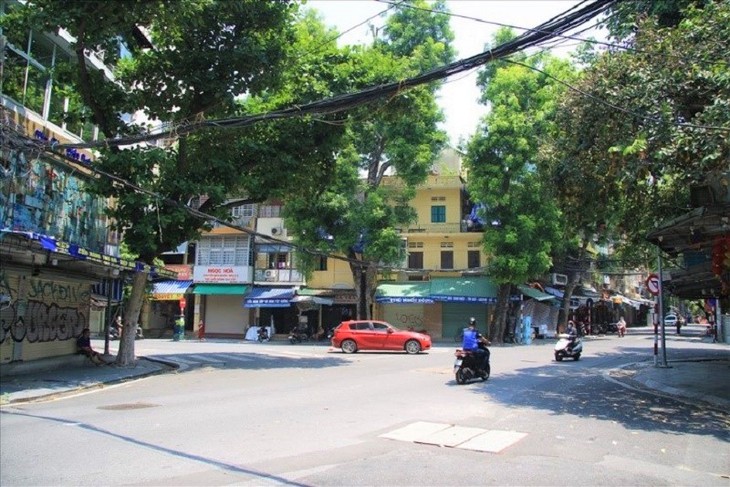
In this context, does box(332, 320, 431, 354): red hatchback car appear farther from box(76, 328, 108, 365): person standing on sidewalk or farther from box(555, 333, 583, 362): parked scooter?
box(76, 328, 108, 365): person standing on sidewalk

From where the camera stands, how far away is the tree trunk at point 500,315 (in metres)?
34.8

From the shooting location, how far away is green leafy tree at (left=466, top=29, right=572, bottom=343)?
3228 cm

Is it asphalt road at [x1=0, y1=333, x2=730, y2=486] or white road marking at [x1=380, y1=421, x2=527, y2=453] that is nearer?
asphalt road at [x1=0, y1=333, x2=730, y2=486]

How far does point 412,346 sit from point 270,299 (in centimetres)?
1351

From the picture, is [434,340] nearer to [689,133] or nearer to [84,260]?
[84,260]

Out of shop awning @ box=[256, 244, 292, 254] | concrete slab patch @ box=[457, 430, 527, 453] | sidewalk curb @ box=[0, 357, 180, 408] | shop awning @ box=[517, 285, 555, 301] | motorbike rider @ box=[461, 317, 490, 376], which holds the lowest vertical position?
sidewalk curb @ box=[0, 357, 180, 408]

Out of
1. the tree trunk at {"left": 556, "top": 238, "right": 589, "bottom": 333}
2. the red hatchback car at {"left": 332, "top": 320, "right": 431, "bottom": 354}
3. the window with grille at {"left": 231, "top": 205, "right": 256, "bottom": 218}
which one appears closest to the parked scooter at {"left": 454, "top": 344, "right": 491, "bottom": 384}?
the red hatchback car at {"left": 332, "top": 320, "right": 431, "bottom": 354}

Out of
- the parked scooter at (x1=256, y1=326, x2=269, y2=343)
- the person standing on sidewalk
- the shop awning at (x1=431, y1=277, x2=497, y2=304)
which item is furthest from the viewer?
the parked scooter at (x1=256, y1=326, x2=269, y2=343)

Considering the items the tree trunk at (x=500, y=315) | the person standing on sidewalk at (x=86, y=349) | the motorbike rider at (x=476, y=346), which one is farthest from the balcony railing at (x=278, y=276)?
the motorbike rider at (x=476, y=346)

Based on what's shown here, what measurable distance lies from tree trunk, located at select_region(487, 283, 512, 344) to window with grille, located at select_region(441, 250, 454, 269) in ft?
14.2

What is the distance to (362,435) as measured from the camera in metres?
8.42

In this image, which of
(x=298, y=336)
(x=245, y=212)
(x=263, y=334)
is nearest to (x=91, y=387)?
(x=298, y=336)

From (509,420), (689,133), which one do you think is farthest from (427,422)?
(689,133)

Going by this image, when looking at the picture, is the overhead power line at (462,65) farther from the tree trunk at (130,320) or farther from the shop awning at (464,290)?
the shop awning at (464,290)
